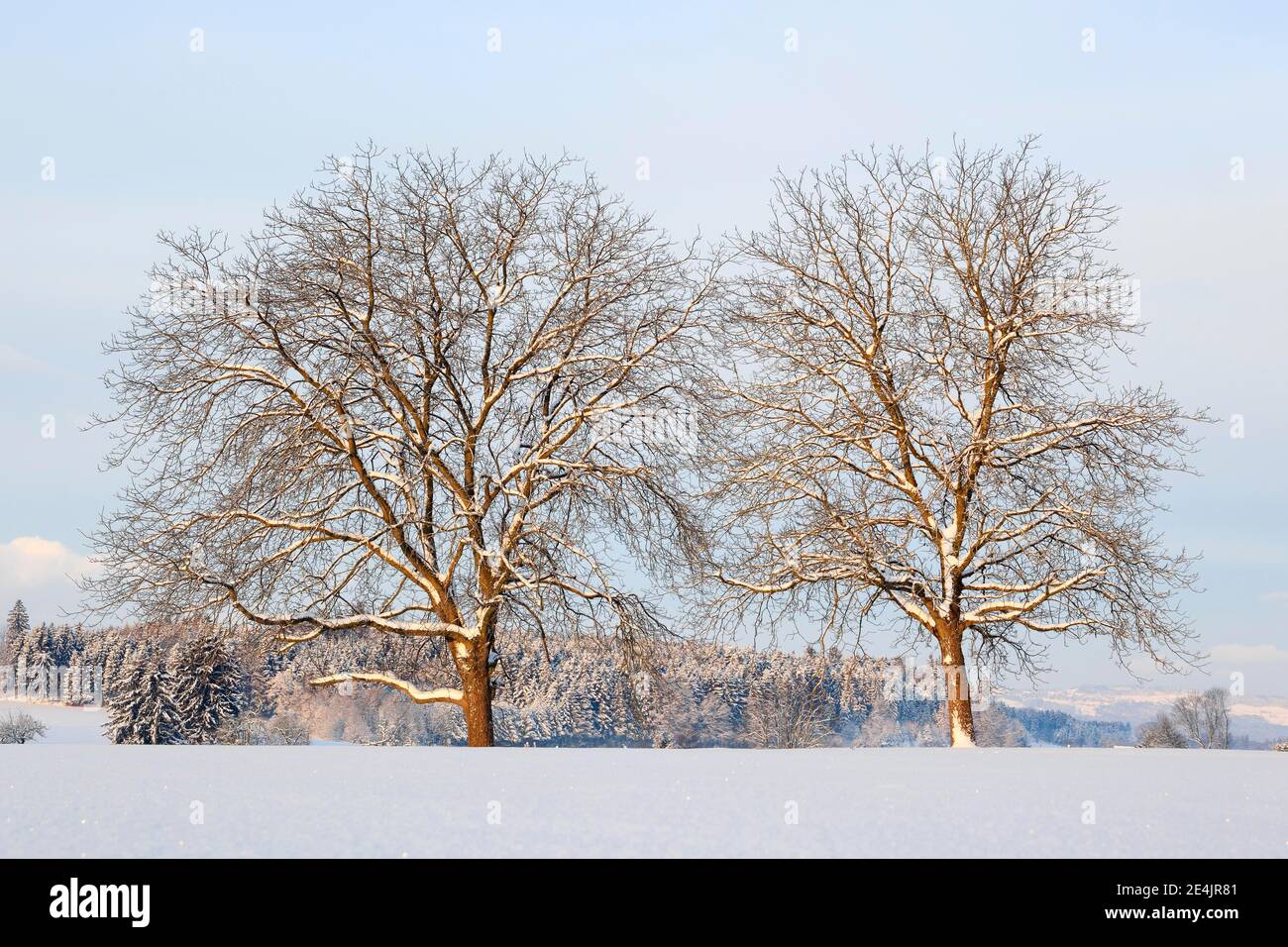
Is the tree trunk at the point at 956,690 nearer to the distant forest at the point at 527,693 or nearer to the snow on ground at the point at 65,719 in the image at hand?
the distant forest at the point at 527,693

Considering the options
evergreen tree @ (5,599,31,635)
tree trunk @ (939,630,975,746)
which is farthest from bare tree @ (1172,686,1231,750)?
evergreen tree @ (5,599,31,635)

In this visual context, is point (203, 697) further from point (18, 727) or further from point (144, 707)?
point (18, 727)

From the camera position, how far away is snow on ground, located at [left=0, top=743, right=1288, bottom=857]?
281 inches

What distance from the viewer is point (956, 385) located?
62.3 ft

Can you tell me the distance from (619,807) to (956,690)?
11.5 meters

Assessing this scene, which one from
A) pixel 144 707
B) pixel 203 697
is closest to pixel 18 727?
pixel 144 707

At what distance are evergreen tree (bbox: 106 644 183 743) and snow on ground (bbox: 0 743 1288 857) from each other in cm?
4062

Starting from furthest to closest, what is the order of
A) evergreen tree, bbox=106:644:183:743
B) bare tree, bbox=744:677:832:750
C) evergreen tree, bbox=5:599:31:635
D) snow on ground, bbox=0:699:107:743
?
evergreen tree, bbox=5:599:31:635 < snow on ground, bbox=0:699:107:743 < evergreen tree, bbox=106:644:183:743 < bare tree, bbox=744:677:832:750

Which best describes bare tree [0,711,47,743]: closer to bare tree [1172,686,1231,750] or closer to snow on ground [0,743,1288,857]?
snow on ground [0,743,1288,857]

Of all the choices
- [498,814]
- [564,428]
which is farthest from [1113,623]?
[498,814]

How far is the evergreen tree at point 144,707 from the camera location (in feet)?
163

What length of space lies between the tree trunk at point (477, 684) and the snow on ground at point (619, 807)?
17.9ft

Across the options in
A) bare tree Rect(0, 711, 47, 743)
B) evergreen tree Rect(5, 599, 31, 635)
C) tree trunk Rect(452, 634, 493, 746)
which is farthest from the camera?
evergreen tree Rect(5, 599, 31, 635)
